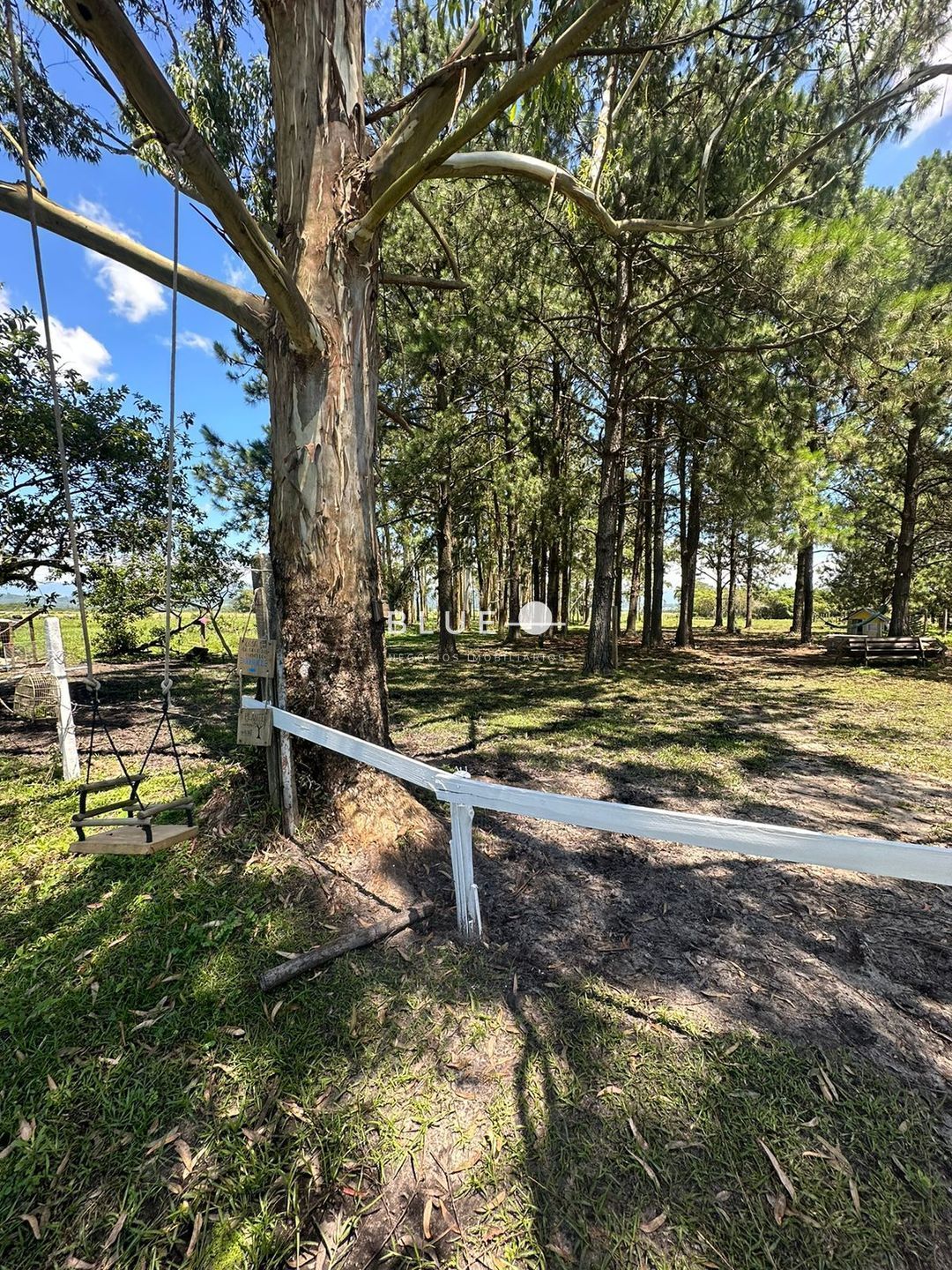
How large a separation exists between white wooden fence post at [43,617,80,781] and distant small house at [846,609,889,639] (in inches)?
566

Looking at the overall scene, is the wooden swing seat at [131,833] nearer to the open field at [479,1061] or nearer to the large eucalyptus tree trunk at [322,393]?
the open field at [479,1061]

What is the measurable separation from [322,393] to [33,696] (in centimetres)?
455

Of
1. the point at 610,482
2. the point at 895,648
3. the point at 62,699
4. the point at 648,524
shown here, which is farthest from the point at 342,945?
the point at 648,524

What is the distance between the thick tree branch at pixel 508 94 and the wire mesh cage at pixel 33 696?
16.9 feet

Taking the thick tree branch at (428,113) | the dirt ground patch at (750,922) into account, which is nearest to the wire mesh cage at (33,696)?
the dirt ground patch at (750,922)

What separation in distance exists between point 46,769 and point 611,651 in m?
8.70

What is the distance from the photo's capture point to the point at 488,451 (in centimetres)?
1173

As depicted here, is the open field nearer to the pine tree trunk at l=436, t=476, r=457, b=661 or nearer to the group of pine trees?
the group of pine trees

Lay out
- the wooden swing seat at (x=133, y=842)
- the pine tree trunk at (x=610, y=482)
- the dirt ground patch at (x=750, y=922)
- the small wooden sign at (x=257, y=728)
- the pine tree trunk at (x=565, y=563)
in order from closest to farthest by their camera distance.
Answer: the dirt ground patch at (x=750, y=922) → the wooden swing seat at (x=133, y=842) → the small wooden sign at (x=257, y=728) → the pine tree trunk at (x=610, y=482) → the pine tree trunk at (x=565, y=563)

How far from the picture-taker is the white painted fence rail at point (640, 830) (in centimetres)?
133

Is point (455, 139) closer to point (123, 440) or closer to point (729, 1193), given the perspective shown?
point (729, 1193)

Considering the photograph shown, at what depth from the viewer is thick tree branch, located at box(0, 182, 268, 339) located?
96.8 inches

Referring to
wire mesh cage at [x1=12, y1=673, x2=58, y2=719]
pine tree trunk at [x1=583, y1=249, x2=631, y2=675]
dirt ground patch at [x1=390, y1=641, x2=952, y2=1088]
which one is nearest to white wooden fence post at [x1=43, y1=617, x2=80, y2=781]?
wire mesh cage at [x1=12, y1=673, x2=58, y2=719]

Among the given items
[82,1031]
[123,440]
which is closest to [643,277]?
[123,440]
